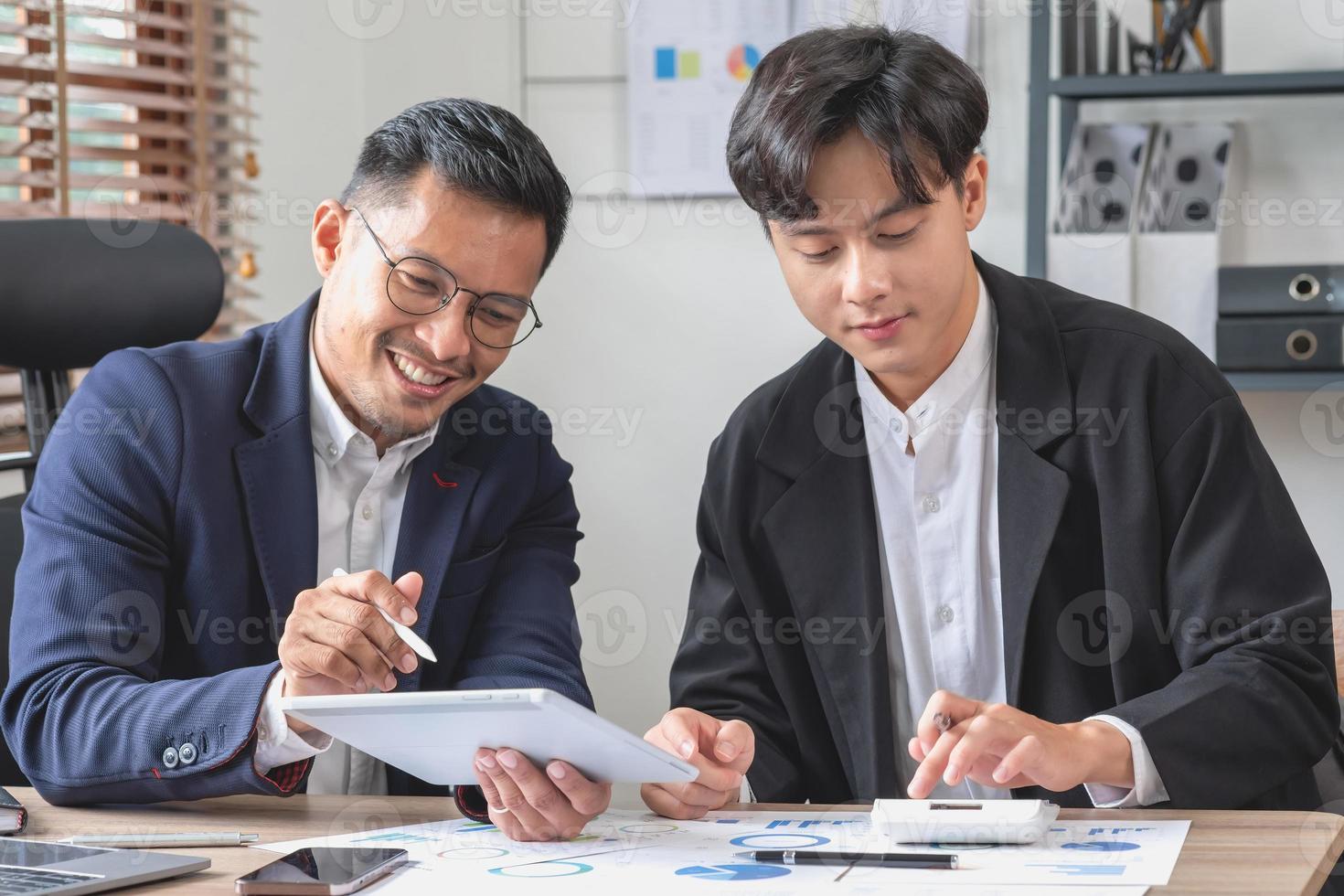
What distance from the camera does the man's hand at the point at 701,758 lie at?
1.22 metres

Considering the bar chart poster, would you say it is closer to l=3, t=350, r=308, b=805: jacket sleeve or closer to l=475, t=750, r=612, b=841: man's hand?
l=3, t=350, r=308, b=805: jacket sleeve

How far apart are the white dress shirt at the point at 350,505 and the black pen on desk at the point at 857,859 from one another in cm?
66

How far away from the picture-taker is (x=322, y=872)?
1.00m

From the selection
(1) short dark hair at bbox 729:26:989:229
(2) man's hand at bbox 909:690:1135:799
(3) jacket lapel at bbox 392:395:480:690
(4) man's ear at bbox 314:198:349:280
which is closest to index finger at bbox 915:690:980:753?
(2) man's hand at bbox 909:690:1135:799

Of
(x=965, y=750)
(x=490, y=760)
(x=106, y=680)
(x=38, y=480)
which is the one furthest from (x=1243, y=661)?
(x=38, y=480)

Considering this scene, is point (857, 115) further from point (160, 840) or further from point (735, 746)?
point (160, 840)

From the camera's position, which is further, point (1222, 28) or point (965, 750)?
point (1222, 28)

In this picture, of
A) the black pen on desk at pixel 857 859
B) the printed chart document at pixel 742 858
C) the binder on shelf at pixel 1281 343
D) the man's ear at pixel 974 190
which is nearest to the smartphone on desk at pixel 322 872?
the printed chart document at pixel 742 858

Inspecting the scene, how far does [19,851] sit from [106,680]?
23 cm

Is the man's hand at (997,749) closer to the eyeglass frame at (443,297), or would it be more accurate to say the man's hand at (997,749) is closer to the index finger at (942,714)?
the index finger at (942,714)

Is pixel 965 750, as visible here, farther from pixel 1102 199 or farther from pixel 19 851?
pixel 1102 199

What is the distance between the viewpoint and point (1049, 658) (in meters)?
1.47

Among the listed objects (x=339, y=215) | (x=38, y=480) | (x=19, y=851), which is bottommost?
(x=19, y=851)

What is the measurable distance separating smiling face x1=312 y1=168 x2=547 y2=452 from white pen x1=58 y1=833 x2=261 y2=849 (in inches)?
20.6
